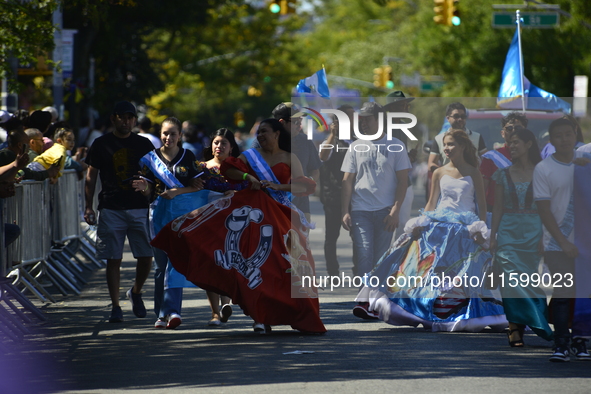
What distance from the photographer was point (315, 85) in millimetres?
10664

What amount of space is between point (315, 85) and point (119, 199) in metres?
2.47

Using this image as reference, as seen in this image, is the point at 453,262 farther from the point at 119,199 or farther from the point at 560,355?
the point at 119,199

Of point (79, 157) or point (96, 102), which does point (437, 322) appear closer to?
Answer: point (79, 157)

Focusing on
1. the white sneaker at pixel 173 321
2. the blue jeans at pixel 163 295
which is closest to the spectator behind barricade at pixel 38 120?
the blue jeans at pixel 163 295

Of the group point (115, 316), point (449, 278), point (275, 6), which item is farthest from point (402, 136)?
point (275, 6)

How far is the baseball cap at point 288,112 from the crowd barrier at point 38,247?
8.56 ft

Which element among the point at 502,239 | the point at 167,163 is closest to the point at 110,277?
the point at 167,163

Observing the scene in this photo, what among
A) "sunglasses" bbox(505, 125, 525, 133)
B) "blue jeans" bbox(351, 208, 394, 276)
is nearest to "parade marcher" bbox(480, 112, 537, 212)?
"sunglasses" bbox(505, 125, 525, 133)

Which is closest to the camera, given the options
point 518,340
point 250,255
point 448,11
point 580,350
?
point 580,350

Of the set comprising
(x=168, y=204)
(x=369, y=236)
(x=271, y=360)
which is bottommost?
(x=271, y=360)

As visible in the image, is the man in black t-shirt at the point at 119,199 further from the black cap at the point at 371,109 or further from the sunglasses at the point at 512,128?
the sunglasses at the point at 512,128

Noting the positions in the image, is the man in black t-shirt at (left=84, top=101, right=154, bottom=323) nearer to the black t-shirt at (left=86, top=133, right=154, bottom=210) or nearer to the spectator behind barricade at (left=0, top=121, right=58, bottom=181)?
the black t-shirt at (left=86, top=133, right=154, bottom=210)

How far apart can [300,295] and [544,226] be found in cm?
202

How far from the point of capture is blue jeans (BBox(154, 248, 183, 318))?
29.5 feet
